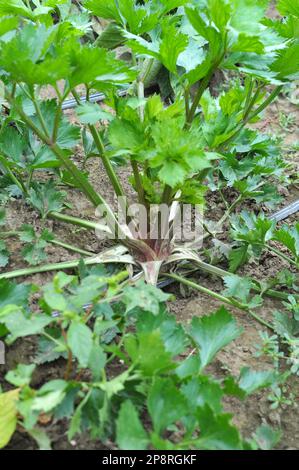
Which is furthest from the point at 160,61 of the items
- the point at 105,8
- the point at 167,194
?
the point at 167,194

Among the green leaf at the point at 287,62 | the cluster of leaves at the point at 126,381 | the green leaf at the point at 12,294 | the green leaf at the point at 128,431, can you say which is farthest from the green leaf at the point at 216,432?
the green leaf at the point at 287,62

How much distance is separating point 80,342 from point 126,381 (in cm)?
16

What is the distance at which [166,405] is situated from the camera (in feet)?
3.75

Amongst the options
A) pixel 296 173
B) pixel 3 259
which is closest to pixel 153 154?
pixel 3 259

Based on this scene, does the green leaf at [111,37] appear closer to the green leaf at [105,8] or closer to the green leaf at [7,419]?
the green leaf at [105,8]

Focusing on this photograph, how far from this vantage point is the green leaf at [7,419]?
3.96 ft

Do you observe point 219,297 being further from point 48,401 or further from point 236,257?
point 48,401

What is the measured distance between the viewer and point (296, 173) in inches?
87.4

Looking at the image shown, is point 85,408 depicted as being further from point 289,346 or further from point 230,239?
point 230,239

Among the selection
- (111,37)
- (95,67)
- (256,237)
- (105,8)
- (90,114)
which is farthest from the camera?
(111,37)

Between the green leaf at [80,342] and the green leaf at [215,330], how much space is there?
0.91 ft

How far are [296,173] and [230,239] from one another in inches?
19.8

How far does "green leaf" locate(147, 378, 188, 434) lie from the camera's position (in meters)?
1.14

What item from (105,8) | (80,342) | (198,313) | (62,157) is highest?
(105,8)
